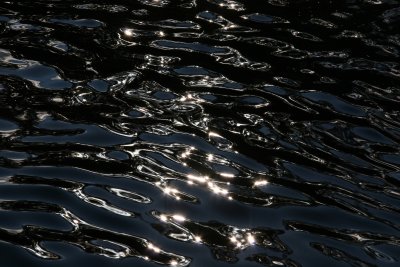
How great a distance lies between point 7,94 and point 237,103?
2054mm

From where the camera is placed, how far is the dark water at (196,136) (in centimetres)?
424

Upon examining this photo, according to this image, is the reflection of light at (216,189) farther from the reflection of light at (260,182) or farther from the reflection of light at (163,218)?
the reflection of light at (163,218)

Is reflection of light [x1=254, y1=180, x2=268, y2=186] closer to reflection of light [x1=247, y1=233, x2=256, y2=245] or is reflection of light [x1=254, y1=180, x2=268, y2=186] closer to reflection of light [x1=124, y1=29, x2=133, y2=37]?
reflection of light [x1=247, y1=233, x2=256, y2=245]

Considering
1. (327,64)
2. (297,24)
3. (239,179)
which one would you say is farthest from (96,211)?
(297,24)

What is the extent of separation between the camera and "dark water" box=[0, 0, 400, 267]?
4.24 meters

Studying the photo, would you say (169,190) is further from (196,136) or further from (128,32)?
(128,32)

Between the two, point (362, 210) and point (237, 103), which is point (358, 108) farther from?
point (362, 210)

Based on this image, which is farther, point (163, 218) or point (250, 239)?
point (163, 218)

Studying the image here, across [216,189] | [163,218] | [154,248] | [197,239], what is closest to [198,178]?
[216,189]

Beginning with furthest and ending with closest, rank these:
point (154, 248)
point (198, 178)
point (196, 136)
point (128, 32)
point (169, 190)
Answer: point (128, 32), point (196, 136), point (198, 178), point (169, 190), point (154, 248)

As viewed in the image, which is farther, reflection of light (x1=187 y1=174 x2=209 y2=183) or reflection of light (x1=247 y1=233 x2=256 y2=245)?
reflection of light (x1=187 y1=174 x2=209 y2=183)

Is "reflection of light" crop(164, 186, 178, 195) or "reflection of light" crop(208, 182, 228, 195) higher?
"reflection of light" crop(208, 182, 228, 195)

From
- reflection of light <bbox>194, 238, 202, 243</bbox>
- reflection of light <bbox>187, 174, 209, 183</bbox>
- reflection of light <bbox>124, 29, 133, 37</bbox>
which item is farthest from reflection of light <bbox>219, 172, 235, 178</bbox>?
reflection of light <bbox>124, 29, 133, 37</bbox>

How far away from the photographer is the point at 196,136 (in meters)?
5.51
